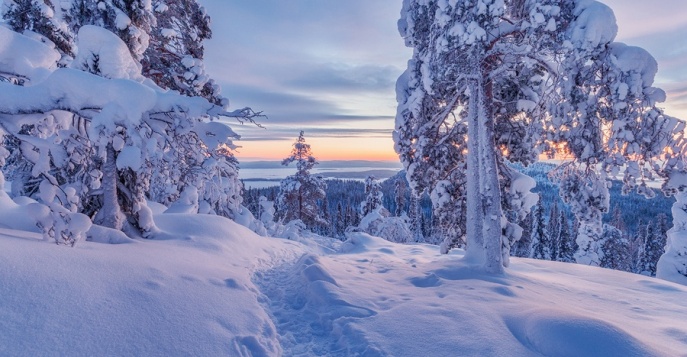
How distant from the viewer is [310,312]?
14.8 feet

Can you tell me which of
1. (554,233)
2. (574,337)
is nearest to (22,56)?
(574,337)

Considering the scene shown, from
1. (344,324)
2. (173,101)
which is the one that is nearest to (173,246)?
(173,101)

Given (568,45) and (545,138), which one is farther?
(545,138)

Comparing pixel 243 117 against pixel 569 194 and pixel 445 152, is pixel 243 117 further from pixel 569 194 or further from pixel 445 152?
pixel 569 194

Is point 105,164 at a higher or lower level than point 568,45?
lower

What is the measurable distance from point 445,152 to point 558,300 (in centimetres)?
509

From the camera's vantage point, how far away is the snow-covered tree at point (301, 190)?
2455 cm

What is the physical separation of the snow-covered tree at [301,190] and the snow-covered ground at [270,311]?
18081 mm

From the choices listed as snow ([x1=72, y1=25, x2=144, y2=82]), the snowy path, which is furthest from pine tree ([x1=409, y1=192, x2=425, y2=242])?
snow ([x1=72, y1=25, x2=144, y2=82])

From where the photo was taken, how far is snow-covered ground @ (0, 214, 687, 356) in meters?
2.85

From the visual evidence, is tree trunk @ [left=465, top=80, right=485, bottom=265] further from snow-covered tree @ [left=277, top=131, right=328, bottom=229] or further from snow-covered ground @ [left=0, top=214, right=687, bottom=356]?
snow-covered tree @ [left=277, top=131, right=328, bottom=229]

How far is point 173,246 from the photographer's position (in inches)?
232

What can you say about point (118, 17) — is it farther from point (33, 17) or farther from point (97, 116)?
point (33, 17)

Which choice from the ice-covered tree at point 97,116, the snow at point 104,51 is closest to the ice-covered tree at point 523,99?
the ice-covered tree at point 97,116
